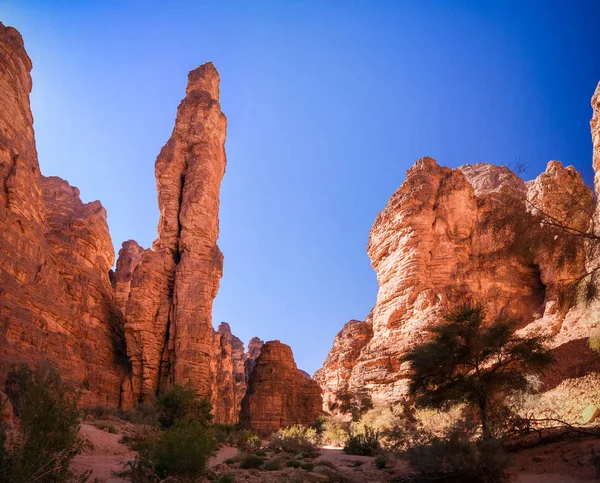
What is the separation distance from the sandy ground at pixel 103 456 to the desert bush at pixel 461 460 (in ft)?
22.6

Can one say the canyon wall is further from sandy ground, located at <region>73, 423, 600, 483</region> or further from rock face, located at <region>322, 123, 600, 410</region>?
sandy ground, located at <region>73, 423, 600, 483</region>

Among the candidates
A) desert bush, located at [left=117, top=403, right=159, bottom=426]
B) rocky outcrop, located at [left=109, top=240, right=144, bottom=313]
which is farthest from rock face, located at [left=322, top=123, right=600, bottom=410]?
rocky outcrop, located at [left=109, top=240, right=144, bottom=313]

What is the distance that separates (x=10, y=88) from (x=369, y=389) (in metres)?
34.3

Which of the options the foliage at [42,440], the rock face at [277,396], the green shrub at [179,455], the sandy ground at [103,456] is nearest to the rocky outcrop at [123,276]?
the rock face at [277,396]

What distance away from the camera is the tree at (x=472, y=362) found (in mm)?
14016

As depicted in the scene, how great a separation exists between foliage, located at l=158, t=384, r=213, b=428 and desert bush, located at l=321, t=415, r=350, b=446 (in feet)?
25.3

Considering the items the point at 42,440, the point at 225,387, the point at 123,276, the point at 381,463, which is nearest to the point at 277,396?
the point at 381,463

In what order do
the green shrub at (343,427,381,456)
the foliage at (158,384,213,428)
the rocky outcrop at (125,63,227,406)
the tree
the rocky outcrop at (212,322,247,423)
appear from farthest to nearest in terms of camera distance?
the rocky outcrop at (212,322,247,423) → the rocky outcrop at (125,63,227,406) → the foliage at (158,384,213,428) → the green shrub at (343,427,381,456) → the tree

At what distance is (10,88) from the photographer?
102 ft

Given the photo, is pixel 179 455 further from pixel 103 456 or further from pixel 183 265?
pixel 183 265

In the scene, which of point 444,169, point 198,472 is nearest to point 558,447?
point 198,472

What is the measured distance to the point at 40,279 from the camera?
2803 centimetres

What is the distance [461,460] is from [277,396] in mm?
25476

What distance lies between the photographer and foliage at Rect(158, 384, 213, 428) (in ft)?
79.9
